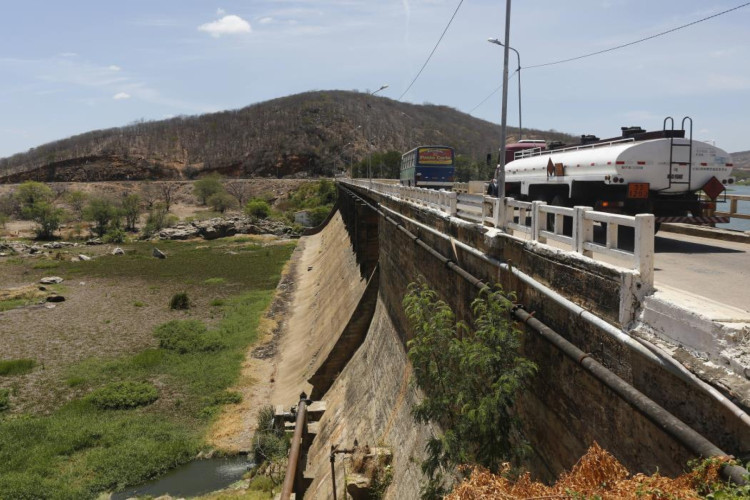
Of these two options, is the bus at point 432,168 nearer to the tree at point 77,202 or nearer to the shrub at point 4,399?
the shrub at point 4,399

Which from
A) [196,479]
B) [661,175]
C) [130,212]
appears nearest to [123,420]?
[196,479]

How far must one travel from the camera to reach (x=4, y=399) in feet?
79.0

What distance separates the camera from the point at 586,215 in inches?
252


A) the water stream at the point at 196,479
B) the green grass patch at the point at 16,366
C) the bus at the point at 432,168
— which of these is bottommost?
the water stream at the point at 196,479

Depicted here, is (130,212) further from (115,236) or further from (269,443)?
(269,443)

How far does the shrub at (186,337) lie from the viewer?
30922 mm

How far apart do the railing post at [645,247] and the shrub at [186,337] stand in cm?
2835

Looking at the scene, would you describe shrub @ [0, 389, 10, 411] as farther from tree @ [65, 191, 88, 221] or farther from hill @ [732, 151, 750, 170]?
tree @ [65, 191, 88, 221]

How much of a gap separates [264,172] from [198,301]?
88.1 m

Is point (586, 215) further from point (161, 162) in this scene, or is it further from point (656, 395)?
point (161, 162)

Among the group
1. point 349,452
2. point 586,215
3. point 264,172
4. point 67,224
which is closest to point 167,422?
point 349,452

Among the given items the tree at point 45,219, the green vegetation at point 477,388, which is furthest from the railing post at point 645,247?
the tree at point 45,219

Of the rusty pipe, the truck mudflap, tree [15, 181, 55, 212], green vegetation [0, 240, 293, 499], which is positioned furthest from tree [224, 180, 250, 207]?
the truck mudflap

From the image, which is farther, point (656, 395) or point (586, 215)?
point (586, 215)
